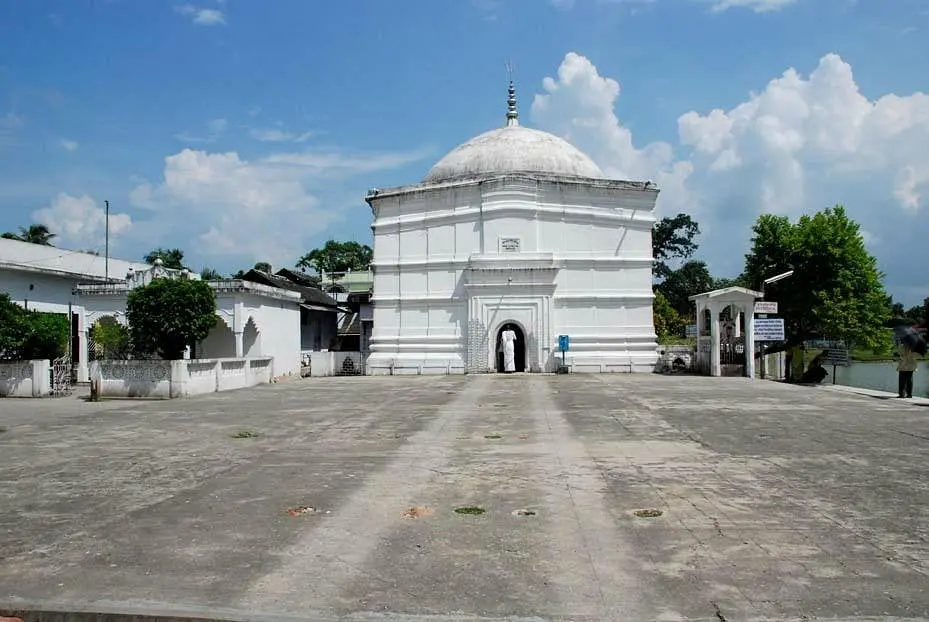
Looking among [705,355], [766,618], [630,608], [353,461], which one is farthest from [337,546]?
[705,355]

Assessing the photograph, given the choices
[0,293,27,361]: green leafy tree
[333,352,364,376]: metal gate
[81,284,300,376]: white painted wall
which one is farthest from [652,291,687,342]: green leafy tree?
[0,293,27,361]: green leafy tree

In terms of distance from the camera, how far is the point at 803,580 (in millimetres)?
5102

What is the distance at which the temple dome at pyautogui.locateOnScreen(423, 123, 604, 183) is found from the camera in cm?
3975

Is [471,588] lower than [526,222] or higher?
lower

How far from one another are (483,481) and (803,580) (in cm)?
409

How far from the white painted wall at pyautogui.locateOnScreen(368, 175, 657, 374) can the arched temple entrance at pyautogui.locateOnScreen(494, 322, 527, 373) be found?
1.32 metres

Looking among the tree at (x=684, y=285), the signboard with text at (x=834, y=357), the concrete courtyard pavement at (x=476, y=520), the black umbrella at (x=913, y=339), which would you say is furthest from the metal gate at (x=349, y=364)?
the tree at (x=684, y=285)

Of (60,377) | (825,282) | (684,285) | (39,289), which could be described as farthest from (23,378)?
(684,285)

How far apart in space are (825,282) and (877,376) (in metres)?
8.36

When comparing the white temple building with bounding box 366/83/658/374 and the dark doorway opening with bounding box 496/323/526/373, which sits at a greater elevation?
the white temple building with bounding box 366/83/658/374

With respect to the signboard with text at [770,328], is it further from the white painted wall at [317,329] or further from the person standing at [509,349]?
the white painted wall at [317,329]

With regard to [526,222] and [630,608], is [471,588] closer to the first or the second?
[630,608]

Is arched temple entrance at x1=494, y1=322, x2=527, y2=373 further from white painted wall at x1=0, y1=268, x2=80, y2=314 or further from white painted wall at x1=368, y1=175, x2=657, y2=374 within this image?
white painted wall at x1=0, y1=268, x2=80, y2=314

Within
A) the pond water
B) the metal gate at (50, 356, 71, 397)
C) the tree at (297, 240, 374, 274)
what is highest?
the tree at (297, 240, 374, 274)
